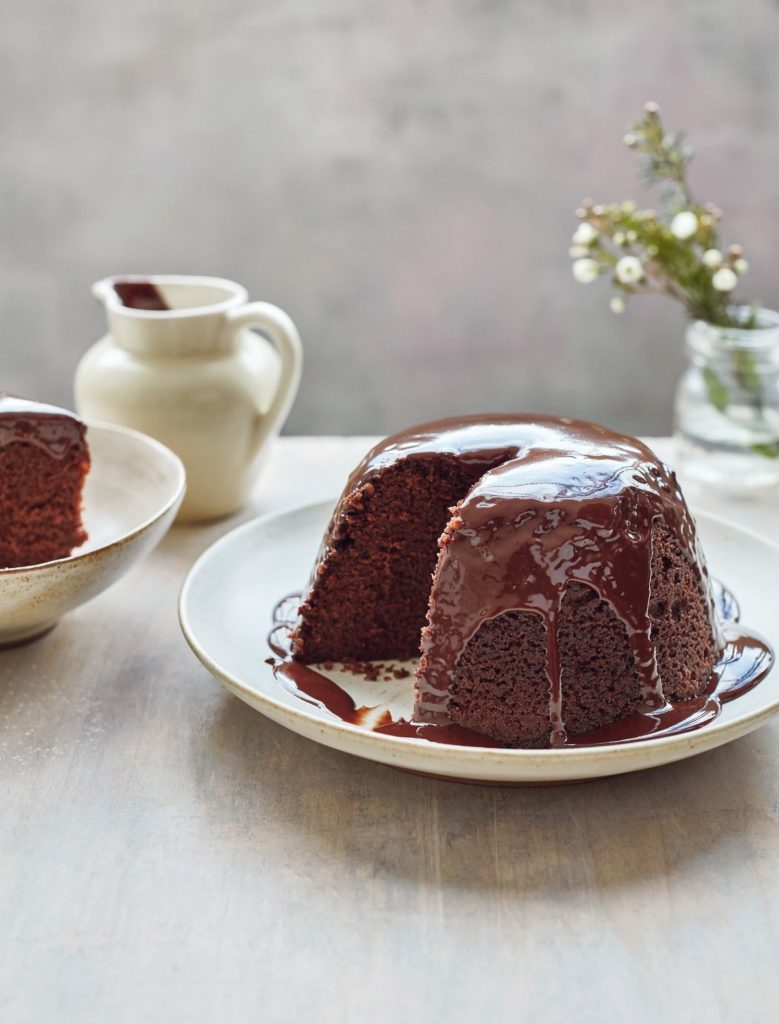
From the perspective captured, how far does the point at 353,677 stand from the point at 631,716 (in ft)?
1.42

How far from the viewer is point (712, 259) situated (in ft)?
7.64

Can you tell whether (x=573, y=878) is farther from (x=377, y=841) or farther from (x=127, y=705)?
(x=127, y=705)

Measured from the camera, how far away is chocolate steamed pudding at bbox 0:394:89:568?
1853mm

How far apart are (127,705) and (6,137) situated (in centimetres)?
284

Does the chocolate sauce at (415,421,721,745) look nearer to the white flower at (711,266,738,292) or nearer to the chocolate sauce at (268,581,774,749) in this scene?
the chocolate sauce at (268,581,774,749)

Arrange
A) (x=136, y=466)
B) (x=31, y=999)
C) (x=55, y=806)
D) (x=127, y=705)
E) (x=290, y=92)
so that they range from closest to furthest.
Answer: (x=31, y=999) < (x=55, y=806) < (x=127, y=705) < (x=136, y=466) < (x=290, y=92)

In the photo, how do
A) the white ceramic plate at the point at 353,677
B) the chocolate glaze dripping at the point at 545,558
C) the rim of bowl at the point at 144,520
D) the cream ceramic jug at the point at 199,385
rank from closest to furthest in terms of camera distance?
the white ceramic plate at the point at 353,677
the chocolate glaze dripping at the point at 545,558
the rim of bowl at the point at 144,520
the cream ceramic jug at the point at 199,385

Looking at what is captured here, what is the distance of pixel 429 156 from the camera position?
392cm

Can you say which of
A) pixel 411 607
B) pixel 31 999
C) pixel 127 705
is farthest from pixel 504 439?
pixel 31 999

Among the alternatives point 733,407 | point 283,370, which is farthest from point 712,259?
point 283,370

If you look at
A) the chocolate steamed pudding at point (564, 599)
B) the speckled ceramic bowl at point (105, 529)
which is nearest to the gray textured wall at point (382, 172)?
the speckled ceramic bowl at point (105, 529)

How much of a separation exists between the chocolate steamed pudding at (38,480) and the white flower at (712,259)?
4.28 ft

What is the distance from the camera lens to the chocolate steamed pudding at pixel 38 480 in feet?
6.08

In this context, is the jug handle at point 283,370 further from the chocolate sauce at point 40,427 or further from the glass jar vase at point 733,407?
the glass jar vase at point 733,407
